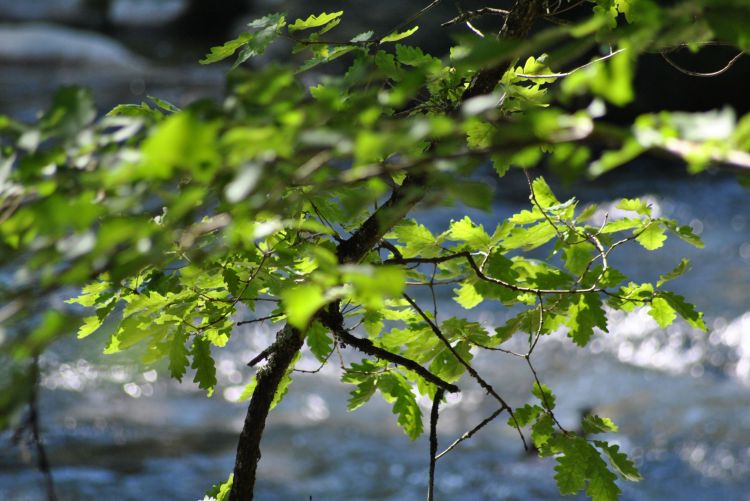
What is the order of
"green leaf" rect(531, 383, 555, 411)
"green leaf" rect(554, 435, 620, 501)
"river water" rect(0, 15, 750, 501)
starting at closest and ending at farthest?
"green leaf" rect(554, 435, 620, 501) → "green leaf" rect(531, 383, 555, 411) → "river water" rect(0, 15, 750, 501)

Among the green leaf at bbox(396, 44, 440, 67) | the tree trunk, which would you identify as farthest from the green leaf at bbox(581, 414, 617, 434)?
the green leaf at bbox(396, 44, 440, 67)

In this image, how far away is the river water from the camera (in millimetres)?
4434

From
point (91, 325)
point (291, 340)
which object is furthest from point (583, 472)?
point (91, 325)

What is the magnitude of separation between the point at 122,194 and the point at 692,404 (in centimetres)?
499

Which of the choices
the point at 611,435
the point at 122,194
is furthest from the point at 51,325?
the point at 611,435

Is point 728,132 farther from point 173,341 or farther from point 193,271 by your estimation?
point 173,341

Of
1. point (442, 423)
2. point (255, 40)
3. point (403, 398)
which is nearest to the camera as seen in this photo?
point (255, 40)

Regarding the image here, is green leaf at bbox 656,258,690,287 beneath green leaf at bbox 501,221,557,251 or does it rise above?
beneath

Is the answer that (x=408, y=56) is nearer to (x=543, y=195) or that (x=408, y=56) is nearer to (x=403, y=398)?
(x=543, y=195)

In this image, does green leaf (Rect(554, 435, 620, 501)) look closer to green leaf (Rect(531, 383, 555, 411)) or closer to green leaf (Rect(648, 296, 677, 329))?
green leaf (Rect(531, 383, 555, 411))

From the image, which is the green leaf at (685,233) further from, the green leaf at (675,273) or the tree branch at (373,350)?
the tree branch at (373,350)

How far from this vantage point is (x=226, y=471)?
4500 millimetres

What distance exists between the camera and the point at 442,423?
5098 millimetres

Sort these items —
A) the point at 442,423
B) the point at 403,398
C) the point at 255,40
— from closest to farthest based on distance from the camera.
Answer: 1. the point at 255,40
2. the point at 403,398
3. the point at 442,423
